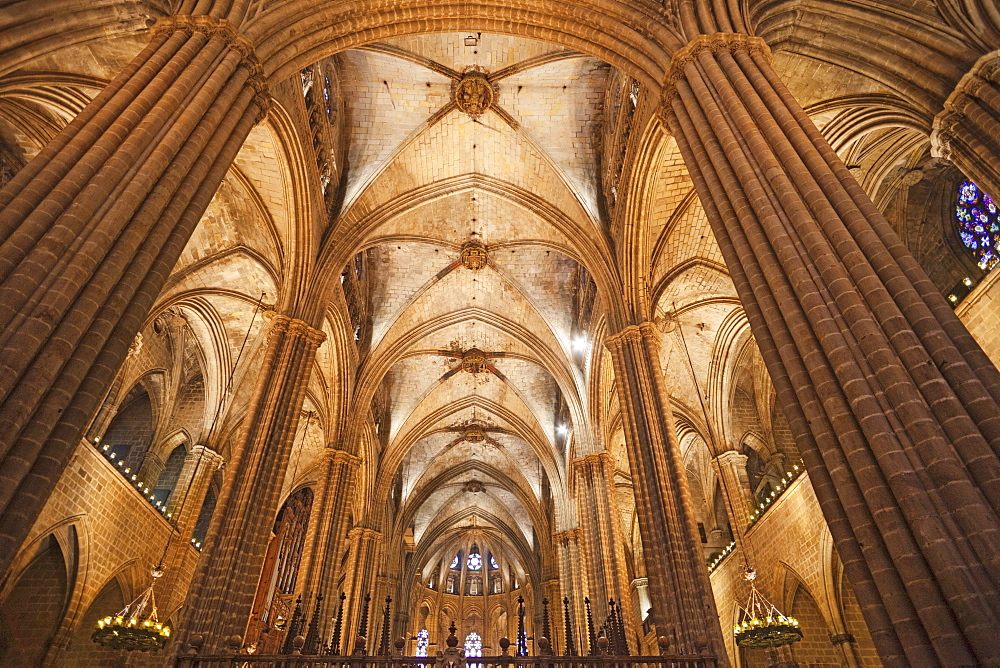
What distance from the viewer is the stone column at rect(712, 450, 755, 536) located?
16.4 metres

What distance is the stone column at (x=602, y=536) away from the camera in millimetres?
15898

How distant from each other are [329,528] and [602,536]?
742cm

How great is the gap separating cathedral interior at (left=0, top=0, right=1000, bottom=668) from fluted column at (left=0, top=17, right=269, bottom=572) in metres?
0.03

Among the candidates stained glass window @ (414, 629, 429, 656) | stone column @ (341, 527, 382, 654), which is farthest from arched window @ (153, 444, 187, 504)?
stained glass window @ (414, 629, 429, 656)

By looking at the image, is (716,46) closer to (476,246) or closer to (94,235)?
(94,235)

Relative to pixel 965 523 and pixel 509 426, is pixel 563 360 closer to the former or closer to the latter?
pixel 509 426

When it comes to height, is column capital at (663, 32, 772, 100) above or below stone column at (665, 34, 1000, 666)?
above

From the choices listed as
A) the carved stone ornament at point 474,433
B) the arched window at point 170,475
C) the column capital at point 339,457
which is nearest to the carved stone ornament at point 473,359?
the carved stone ornament at point 474,433

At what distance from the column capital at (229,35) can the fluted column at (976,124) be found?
30.7ft

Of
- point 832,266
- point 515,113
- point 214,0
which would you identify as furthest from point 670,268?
point 214,0

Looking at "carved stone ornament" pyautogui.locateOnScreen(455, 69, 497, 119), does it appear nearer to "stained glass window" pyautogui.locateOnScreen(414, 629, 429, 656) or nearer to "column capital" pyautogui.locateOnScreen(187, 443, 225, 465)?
"column capital" pyautogui.locateOnScreen(187, 443, 225, 465)

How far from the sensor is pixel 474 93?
15031 mm

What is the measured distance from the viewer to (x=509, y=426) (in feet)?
88.0

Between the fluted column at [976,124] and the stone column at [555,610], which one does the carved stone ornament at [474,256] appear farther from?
the stone column at [555,610]
